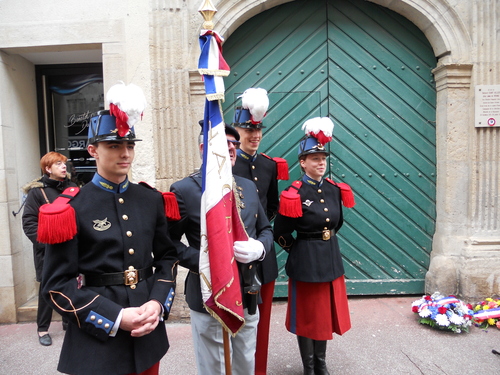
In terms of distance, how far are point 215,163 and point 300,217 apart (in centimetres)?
116

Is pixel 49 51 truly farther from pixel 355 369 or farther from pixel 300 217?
pixel 355 369

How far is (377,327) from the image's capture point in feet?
13.3

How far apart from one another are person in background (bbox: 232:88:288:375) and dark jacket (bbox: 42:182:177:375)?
1124 mm

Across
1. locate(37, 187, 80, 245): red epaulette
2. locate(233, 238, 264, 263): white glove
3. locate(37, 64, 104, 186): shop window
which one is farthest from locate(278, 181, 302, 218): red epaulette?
locate(37, 64, 104, 186): shop window

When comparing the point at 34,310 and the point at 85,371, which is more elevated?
the point at 85,371

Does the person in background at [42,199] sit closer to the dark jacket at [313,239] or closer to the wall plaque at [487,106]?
the dark jacket at [313,239]

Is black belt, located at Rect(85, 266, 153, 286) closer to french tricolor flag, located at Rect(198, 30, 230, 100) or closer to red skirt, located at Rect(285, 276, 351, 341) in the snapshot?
french tricolor flag, located at Rect(198, 30, 230, 100)

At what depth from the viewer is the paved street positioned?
3309 millimetres

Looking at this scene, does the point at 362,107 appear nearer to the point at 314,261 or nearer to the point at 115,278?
the point at 314,261

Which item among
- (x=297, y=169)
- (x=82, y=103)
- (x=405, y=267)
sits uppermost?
(x=82, y=103)

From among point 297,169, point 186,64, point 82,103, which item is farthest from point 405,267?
point 82,103

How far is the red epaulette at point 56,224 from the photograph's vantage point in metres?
1.69

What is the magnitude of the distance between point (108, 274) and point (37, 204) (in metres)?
2.40

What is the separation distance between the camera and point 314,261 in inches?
119
